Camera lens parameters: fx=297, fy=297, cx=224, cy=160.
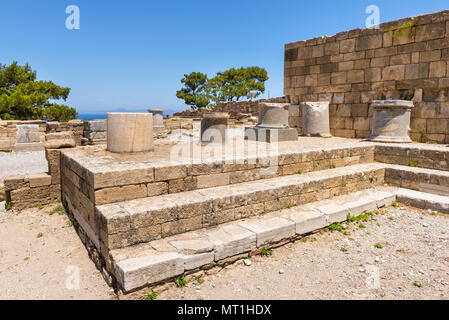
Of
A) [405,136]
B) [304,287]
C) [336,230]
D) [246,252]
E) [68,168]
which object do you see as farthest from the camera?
[405,136]

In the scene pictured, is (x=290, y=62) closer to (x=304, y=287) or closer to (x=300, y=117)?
(x=300, y=117)

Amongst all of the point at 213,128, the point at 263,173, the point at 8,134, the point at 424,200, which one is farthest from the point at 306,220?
the point at 8,134

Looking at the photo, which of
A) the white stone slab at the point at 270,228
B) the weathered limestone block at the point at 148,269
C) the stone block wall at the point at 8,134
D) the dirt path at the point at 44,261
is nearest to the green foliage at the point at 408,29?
the white stone slab at the point at 270,228

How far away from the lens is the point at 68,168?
5.39 m

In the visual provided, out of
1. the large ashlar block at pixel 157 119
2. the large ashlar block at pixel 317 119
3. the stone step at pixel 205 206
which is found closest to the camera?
the stone step at pixel 205 206

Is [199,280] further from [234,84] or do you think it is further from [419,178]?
[234,84]

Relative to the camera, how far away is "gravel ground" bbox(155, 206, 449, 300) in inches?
128

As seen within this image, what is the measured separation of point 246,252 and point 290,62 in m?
9.55

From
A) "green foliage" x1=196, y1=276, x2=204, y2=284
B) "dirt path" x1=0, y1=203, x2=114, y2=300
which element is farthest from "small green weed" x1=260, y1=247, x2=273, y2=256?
"dirt path" x1=0, y1=203, x2=114, y2=300

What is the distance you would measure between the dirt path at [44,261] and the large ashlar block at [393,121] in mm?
7504

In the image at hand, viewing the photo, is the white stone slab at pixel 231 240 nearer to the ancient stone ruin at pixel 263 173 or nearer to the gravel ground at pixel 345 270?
the ancient stone ruin at pixel 263 173

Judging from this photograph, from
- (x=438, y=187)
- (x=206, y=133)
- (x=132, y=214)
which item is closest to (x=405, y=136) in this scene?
(x=438, y=187)

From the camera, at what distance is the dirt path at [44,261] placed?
135 inches
